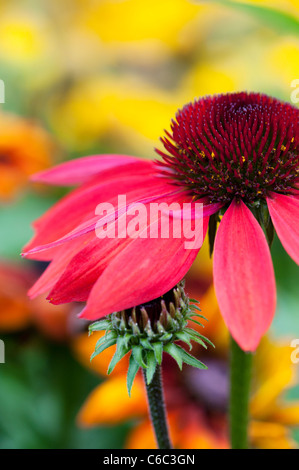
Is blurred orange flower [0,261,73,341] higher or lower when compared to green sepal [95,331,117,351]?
higher

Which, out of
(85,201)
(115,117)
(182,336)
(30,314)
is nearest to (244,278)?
(182,336)

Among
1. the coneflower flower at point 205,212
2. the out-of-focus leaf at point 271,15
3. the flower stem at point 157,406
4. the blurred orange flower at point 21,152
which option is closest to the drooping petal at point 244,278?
the coneflower flower at point 205,212

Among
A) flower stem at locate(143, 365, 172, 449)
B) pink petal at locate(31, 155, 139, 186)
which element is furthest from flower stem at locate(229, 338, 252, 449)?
pink petal at locate(31, 155, 139, 186)

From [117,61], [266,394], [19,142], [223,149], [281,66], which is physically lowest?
[266,394]

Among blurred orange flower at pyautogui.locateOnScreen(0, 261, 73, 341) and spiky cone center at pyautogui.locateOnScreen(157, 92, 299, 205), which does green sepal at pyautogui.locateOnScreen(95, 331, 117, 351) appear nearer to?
spiky cone center at pyautogui.locateOnScreen(157, 92, 299, 205)

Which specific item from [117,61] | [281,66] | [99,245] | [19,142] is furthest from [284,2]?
[99,245]

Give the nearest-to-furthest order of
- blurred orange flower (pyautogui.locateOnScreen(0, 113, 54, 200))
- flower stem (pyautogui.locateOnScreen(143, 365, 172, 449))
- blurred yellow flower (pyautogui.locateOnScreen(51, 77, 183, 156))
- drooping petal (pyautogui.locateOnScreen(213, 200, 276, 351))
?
1. drooping petal (pyautogui.locateOnScreen(213, 200, 276, 351))
2. flower stem (pyautogui.locateOnScreen(143, 365, 172, 449))
3. blurred orange flower (pyautogui.locateOnScreen(0, 113, 54, 200))
4. blurred yellow flower (pyautogui.locateOnScreen(51, 77, 183, 156))
